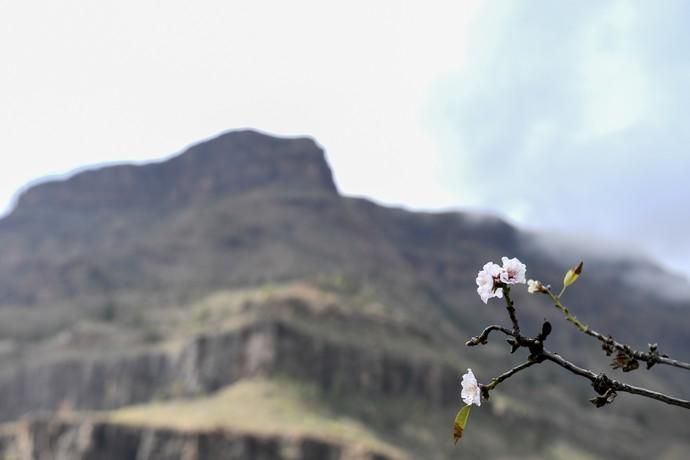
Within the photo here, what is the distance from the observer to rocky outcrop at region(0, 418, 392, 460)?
10781cm

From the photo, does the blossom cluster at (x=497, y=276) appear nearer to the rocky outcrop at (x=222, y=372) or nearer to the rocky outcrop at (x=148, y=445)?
the rocky outcrop at (x=148, y=445)

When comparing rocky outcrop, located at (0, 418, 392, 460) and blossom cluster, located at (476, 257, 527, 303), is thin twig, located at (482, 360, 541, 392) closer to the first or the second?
blossom cluster, located at (476, 257, 527, 303)

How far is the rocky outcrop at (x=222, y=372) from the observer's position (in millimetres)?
134000

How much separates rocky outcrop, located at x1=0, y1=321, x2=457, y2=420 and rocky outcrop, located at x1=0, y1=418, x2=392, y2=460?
20863 mm

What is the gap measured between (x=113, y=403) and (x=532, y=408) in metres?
67.3

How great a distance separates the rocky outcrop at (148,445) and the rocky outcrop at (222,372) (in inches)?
821

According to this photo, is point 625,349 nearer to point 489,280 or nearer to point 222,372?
point 489,280

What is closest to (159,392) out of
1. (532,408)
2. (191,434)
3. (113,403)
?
(113,403)

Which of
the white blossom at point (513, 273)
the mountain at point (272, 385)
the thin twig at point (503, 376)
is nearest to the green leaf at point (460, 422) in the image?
the thin twig at point (503, 376)

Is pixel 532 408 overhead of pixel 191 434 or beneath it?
overhead

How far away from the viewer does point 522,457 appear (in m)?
132

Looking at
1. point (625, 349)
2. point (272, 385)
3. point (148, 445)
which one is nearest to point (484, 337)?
point (625, 349)

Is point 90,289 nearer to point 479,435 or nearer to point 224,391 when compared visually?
point 224,391

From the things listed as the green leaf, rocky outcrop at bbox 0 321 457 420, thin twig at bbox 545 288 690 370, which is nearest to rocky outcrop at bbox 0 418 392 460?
rocky outcrop at bbox 0 321 457 420
